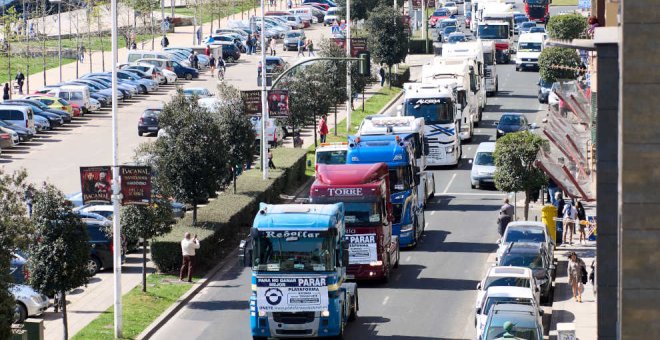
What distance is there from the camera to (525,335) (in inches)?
1380

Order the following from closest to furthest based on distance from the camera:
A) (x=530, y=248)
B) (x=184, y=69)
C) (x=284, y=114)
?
1. (x=530, y=248)
2. (x=284, y=114)
3. (x=184, y=69)

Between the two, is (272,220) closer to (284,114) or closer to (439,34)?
(284,114)

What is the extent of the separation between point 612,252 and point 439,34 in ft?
306

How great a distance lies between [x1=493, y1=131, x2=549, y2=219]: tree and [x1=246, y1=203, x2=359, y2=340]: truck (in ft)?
53.3

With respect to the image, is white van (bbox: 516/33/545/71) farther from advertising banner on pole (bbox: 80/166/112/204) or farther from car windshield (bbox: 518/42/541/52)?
advertising banner on pole (bbox: 80/166/112/204)

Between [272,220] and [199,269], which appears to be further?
[199,269]

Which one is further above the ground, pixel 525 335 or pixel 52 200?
pixel 52 200

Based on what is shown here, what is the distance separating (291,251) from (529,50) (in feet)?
210

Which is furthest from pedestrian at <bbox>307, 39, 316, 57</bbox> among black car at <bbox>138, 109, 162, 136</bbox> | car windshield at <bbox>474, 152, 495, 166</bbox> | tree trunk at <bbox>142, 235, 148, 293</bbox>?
tree trunk at <bbox>142, 235, 148, 293</bbox>

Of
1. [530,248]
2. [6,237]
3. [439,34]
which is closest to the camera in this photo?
[6,237]

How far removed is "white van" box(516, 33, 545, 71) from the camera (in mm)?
97688

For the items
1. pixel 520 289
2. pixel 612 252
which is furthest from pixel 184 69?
pixel 612 252

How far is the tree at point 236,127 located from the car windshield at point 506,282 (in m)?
17.5

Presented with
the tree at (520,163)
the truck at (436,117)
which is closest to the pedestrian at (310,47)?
the truck at (436,117)
